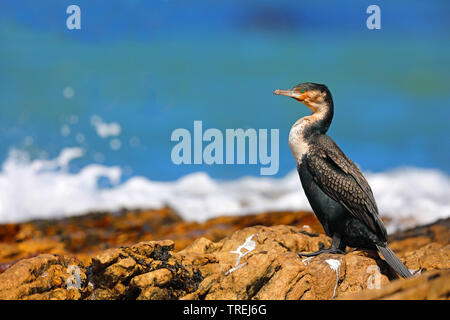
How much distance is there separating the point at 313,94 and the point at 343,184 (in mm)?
1716

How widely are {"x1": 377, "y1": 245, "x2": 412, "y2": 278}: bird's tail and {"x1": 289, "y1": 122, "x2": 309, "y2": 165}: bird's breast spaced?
205 cm

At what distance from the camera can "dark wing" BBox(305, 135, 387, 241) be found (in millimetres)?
7340

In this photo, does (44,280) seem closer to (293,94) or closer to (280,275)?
(280,275)

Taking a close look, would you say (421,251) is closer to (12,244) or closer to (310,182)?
(310,182)

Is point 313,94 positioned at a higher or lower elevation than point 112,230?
higher

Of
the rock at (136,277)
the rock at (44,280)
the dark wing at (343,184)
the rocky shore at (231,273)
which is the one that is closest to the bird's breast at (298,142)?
the dark wing at (343,184)

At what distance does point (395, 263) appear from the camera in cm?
700

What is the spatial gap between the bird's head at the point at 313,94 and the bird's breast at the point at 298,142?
0.43m

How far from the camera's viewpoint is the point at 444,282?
4.90m

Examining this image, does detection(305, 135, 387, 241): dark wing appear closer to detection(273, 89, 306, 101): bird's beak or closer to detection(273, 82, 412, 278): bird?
detection(273, 82, 412, 278): bird

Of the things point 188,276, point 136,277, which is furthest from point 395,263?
point 136,277

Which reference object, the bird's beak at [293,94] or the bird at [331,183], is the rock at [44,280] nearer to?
the bird at [331,183]

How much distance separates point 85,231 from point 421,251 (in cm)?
1679
